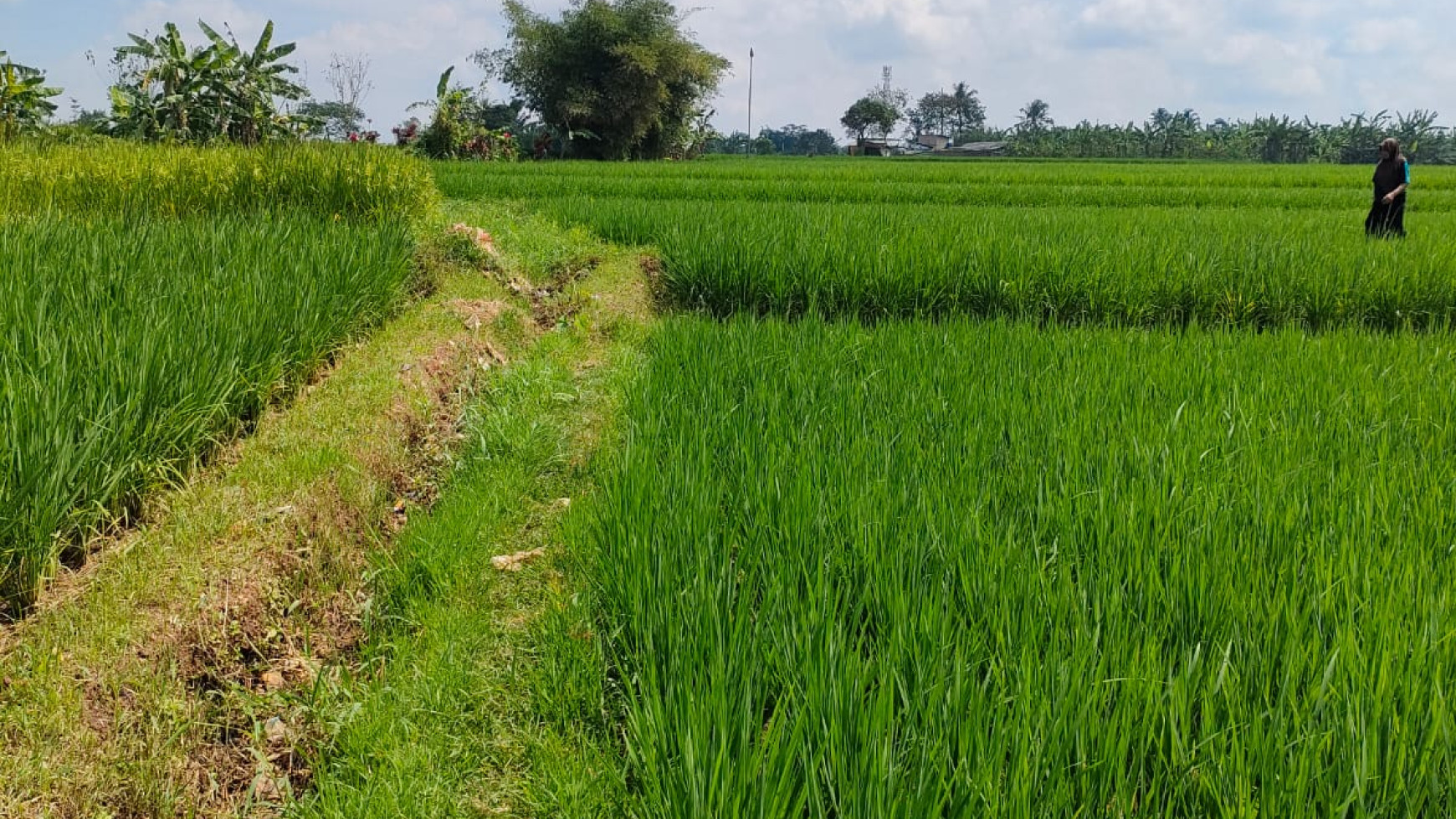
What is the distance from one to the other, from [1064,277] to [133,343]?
5042 mm

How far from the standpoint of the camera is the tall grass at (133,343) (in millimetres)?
1862

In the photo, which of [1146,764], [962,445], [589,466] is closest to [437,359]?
[589,466]

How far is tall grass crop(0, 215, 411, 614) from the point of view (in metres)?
1.86

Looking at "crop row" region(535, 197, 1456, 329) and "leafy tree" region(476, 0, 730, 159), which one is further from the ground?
Result: "leafy tree" region(476, 0, 730, 159)

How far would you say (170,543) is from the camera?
212 cm

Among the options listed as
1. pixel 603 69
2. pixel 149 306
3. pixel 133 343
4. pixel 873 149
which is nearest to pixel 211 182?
pixel 149 306

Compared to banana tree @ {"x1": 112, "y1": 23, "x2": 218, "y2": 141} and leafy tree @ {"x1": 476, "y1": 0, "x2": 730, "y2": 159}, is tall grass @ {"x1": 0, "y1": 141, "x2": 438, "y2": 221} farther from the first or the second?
leafy tree @ {"x1": 476, "y1": 0, "x2": 730, "y2": 159}

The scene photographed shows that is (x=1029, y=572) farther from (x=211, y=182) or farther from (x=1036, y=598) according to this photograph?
(x=211, y=182)

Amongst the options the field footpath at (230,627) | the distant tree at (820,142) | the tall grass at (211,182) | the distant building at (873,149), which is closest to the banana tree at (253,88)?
the tall grass at (211,182)

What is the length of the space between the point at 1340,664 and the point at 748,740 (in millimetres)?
963

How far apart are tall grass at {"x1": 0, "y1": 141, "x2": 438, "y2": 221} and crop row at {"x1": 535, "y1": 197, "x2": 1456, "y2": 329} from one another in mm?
2107

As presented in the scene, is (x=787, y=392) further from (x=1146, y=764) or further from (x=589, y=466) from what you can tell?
(x=1146, y=764)

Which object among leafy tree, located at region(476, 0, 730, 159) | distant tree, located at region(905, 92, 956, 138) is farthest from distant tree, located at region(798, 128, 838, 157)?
leafy tree, located at region(476, 0, 730, 159)

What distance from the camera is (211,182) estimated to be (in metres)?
5.79
